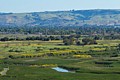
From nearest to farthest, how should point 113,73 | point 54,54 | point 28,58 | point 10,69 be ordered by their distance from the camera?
point 113,73, point 10,69, point 28,58, point 54,54

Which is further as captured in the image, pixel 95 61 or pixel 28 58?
pixel 28 58

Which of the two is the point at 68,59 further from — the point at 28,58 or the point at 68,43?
the point at 68,43

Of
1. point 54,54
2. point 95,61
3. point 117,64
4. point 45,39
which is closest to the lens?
point 117,64

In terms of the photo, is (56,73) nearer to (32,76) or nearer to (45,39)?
(32,76)

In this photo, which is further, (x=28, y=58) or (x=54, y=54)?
(x=54, y=54)

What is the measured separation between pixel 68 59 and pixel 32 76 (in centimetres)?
3161

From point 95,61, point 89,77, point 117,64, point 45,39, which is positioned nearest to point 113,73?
point 89,77

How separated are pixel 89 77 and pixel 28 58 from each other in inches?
1532

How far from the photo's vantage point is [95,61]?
93.3 m

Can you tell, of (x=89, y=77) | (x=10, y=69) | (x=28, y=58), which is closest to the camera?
(x=89, y=77)

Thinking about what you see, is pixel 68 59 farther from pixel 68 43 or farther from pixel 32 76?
pixel 68 43

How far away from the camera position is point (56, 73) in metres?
72.9

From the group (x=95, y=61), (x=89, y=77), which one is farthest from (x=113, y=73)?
(x=95, y=61)

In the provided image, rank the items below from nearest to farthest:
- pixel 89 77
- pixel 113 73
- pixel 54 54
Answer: pixel 89 77 < pixel 113 73 < pixel 54 54
